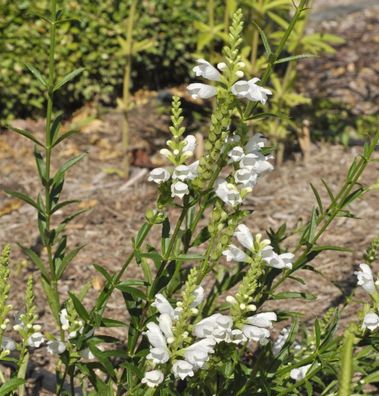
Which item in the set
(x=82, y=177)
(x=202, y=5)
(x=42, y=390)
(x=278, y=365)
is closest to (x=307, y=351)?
(x=278, y=365)

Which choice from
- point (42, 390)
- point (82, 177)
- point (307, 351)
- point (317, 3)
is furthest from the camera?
point (317, 3)

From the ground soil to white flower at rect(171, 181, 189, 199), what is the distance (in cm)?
195

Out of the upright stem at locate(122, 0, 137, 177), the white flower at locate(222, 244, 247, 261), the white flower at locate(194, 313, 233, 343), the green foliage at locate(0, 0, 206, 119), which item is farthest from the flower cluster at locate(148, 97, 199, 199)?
the green foliage at locate(0, 0, 206, 119)

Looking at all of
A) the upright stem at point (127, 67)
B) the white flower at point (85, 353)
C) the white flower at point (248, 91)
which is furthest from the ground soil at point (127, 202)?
the white flower at point (248, 91)

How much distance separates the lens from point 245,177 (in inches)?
94.7

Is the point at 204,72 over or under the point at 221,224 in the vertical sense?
over

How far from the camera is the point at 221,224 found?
99.1 inches

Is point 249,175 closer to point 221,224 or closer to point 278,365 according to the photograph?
point 221,224

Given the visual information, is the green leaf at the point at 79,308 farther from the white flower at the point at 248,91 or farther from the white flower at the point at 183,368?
the white flower at the point at 248,91

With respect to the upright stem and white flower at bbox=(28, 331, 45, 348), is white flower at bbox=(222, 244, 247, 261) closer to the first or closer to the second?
white flower at bbox=(28, 331, 45, 348)

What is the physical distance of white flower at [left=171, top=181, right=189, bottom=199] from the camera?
2.29 metres

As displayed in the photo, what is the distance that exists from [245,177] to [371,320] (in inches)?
22.8

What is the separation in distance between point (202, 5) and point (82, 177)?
6.47ft

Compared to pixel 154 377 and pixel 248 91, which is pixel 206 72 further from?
pixel 154 377
